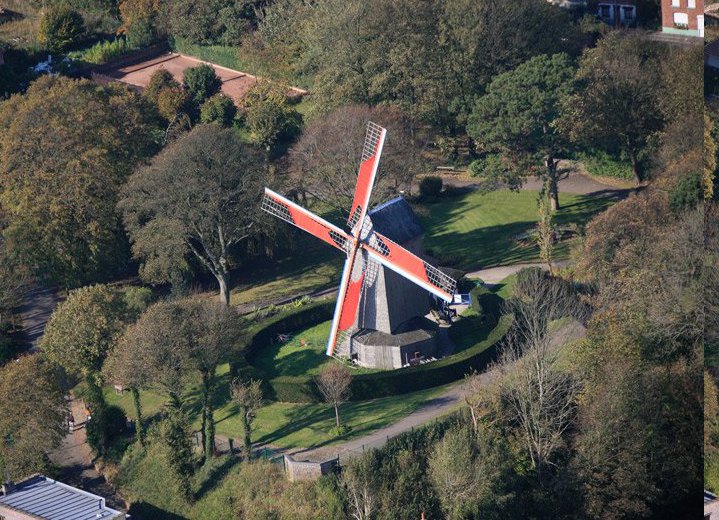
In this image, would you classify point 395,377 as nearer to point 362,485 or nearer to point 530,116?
point 362,485

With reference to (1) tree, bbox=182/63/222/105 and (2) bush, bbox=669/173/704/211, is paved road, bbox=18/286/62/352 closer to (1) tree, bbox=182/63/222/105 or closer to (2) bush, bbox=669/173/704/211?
(1) tree, bbox=182/63/222/105

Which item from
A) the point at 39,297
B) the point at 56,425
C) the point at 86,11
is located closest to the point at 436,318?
the point at 56,425

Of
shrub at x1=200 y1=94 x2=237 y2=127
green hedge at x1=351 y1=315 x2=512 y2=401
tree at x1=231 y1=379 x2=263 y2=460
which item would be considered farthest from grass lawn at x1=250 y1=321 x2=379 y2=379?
shrub at x1=200 y1=94 x2=237 y2=127

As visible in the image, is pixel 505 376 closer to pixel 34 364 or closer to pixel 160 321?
pixel 160 321

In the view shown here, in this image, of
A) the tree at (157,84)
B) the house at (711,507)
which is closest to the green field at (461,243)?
the tree at (157,84)

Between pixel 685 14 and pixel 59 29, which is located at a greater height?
pixel 59 29

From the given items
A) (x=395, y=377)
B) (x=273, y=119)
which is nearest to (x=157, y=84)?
(x=273, y=119)

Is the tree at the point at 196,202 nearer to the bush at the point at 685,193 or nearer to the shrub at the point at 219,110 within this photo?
the shrub at the point at 219,110

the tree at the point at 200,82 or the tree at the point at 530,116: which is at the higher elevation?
the tree at the point at 200,82
